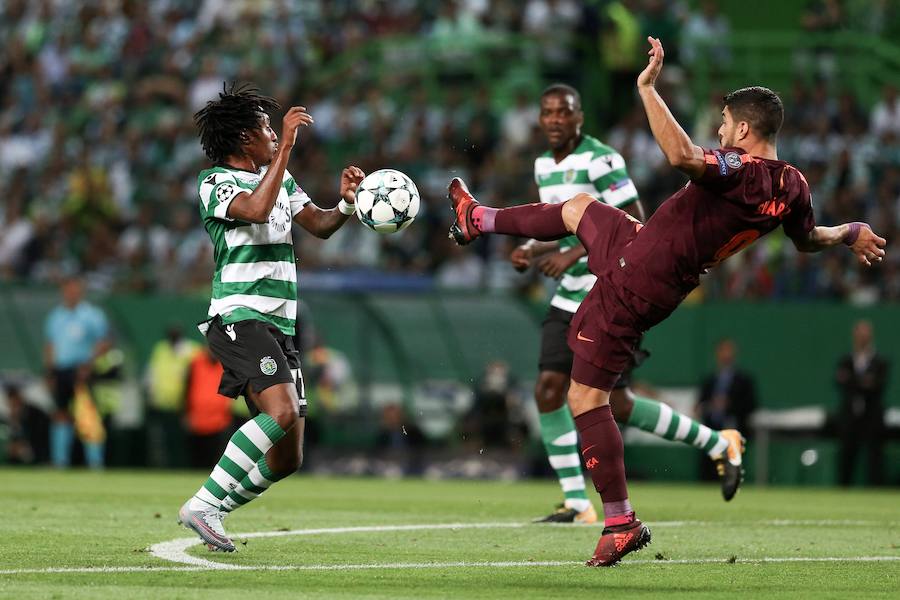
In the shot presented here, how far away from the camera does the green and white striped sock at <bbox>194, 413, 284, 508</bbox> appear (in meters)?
7.36

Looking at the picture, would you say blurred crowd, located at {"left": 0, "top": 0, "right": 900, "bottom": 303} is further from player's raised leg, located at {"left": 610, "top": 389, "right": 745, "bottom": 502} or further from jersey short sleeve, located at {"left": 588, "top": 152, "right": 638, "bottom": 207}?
jersey short sleeve, located at {"left": 588, "top": 152, "right": 638, "bottom": 207}

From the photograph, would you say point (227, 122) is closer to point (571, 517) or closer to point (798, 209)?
point (798, 209)

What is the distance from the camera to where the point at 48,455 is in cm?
1919

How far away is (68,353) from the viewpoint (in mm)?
18469

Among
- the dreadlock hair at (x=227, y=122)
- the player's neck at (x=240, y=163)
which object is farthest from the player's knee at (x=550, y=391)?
the dreadlock hair at (x=227, y=122)

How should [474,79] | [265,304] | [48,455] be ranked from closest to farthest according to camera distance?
[265,304]
[48,455]
[474,79]

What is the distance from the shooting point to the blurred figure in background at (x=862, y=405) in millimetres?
16953

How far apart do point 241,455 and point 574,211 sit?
1932mm

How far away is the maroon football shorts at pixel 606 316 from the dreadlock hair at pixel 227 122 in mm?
1783

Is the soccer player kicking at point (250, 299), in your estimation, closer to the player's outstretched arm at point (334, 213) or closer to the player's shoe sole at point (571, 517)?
the player's outstretched arm at point (334, 213)

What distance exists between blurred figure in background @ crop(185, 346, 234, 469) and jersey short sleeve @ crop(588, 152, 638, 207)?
30.3 ft

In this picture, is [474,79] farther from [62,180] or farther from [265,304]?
[265,304]

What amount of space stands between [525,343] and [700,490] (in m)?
3.41

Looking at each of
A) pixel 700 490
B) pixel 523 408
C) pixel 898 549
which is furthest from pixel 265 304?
pixel 523 408
